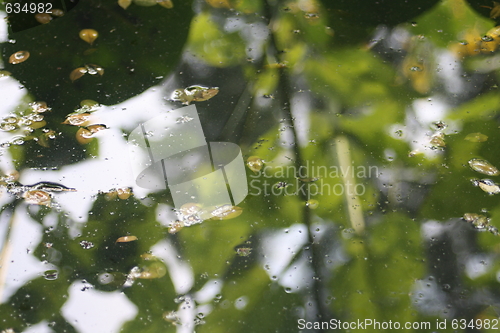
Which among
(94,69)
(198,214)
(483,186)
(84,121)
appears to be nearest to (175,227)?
(198,214)

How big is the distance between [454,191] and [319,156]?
1.44 ft

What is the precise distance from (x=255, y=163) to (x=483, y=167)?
75 centimetres

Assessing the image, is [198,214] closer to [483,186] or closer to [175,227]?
[175,227]

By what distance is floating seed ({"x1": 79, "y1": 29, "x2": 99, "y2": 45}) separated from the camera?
194 centimetres

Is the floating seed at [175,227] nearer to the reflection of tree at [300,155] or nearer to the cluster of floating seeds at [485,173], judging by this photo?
the reflection of tree at [300,155]

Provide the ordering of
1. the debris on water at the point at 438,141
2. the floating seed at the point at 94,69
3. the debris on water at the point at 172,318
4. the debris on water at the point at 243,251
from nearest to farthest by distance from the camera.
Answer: the debris on water at the point at 172,318
the debris on water at the point at 243,251
the debris on water at the point at 438,141
the floating seed at the point at 94,69

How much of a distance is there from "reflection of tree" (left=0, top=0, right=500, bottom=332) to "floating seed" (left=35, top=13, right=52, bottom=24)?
94 millimetres

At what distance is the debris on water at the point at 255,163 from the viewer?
1.48 m

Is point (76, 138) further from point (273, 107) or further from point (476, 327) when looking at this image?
point (476, 327)

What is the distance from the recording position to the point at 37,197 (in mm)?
1390

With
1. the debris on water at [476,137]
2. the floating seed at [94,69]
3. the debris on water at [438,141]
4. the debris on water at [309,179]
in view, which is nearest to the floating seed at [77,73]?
the floating seed at [94,69]

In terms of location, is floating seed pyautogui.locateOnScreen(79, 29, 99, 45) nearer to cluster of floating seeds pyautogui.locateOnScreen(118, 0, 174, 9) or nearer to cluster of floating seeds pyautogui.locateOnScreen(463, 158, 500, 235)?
cluster of floating seeds pyautogui.locateOnScreen(118, 0, 174, 9)

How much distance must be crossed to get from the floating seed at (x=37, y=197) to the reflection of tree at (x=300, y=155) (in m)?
0.03

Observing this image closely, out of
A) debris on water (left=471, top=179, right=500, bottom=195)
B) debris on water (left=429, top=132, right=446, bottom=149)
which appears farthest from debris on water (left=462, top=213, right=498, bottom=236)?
debris on water (left=429, top=132, right=446, bottom=149)
